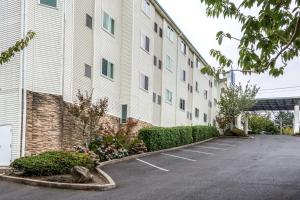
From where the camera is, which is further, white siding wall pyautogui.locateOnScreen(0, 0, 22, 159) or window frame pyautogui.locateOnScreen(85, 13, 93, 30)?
window frame pyautogui.locateOnScreen(85, 13, 93, 30)

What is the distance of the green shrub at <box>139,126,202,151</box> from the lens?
2920cm

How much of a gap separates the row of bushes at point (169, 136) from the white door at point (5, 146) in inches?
368

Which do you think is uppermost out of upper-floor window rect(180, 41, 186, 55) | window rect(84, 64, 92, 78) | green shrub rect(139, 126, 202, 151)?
upper-floor window rect(180, 41, 186, 55)

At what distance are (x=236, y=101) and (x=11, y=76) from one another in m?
35.9

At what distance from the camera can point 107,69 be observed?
2872 centimetres

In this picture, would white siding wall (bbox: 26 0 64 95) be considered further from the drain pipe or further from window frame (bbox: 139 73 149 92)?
window frame (bbox: 139 73 149 92)

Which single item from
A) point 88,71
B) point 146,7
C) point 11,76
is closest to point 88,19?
point 88,71

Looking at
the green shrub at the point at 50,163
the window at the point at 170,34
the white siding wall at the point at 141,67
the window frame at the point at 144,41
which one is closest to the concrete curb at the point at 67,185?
the green shrub at the point at 50,163

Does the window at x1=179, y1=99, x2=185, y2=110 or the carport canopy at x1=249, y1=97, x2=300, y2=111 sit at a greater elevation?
the carport canopy at x1=249, y1=97, x2=300, y2=111

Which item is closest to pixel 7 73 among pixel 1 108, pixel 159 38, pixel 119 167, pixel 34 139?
pixel 1 108

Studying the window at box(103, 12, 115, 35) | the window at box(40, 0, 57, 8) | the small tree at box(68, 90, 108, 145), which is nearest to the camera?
the window at box(40, 0, 57, 8)

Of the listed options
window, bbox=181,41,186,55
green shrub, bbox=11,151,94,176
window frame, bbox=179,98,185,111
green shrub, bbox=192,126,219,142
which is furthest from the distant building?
window, bbox=181,41,186,55

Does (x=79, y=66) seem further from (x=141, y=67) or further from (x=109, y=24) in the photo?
(x=141, y=67)

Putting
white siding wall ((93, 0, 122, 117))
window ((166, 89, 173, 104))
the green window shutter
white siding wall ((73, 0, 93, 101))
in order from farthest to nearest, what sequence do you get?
window ((166, 89, 173, 104))
the green window shutter
white siding wall ((93, 0, 122, 117))
white siding wall ((73, 0, 93, 101))
